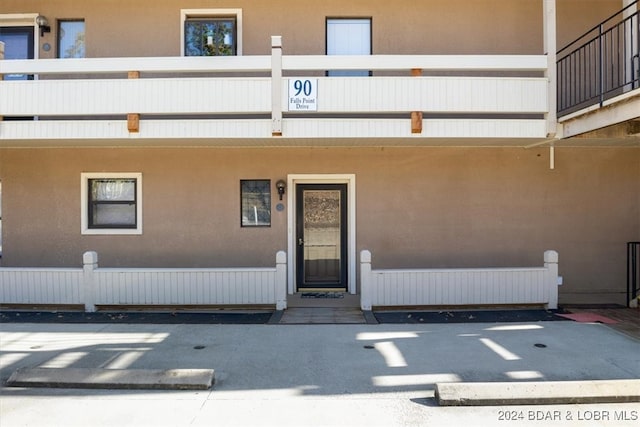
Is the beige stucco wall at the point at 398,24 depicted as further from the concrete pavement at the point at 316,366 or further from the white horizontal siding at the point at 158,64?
the concrete pavement at the point at 316,366

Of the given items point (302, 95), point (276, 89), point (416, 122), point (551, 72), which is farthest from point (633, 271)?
point (276, 89)

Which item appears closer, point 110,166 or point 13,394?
point 13,394

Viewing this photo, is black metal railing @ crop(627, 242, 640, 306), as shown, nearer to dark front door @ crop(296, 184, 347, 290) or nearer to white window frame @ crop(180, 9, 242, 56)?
dark front door @ crop(296, 184, 347, 290)

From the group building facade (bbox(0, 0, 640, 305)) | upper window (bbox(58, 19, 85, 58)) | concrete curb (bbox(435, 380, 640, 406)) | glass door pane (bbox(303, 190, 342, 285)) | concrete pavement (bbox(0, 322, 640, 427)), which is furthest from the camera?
glass door pane (bbox(303, 190, 342, 285))

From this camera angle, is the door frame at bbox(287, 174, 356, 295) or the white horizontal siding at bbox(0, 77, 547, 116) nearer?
the white horizontal siding at bbox(0, 77, 547, 116)

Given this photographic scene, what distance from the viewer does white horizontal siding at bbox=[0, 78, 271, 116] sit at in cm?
708

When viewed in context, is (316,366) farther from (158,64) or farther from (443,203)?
(158,64)

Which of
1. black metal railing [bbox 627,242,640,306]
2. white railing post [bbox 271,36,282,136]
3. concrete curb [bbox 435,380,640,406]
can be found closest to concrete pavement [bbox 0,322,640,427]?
concrete curb [bbox 435,380,640,406]

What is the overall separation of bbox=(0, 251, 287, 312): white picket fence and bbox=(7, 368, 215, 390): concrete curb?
2763mm

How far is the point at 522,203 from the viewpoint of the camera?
841 centimetres

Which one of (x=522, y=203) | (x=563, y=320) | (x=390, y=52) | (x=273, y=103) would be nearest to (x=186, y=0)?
(x=273, y=103)

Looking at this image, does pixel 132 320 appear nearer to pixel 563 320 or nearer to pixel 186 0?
pixel 186 0

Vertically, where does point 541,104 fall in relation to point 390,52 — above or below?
below

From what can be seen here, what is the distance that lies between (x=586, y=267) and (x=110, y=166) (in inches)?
374
